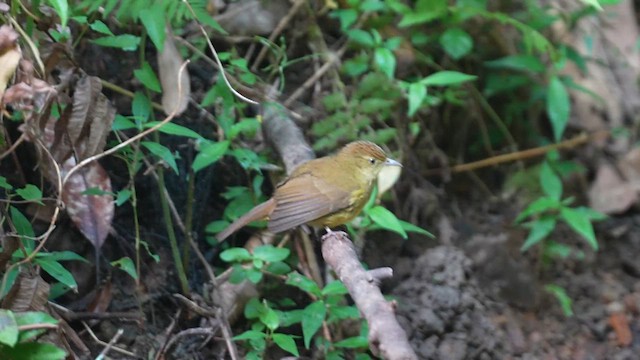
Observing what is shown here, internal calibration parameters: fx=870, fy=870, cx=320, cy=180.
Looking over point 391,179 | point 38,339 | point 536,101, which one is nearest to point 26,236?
point 38,339

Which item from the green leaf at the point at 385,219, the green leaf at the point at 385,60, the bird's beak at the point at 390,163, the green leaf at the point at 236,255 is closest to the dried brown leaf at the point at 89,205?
the green leaf at the point at 236,255

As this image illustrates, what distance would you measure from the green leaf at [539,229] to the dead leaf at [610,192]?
2.09 feet

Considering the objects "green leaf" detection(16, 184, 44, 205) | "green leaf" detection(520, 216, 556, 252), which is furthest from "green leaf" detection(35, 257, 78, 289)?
"green leaf" detection(520, 216, 556, 252)

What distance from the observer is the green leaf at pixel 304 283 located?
10.2 feet

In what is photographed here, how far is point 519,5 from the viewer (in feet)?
15.8

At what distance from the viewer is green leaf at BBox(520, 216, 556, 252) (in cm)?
418

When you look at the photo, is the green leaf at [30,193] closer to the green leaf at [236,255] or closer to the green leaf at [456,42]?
the green leaf at [236,255]

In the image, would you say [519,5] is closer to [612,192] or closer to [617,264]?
[612,192]

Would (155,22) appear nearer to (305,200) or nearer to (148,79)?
(148,79)

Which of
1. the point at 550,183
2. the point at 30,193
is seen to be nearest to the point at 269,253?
the point at 30,193

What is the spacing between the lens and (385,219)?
3.38 metres

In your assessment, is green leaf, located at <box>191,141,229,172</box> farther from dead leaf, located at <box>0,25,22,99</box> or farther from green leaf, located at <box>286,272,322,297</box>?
dead leaf, located at <box>0,25,22,99</box>

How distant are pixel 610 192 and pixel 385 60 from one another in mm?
1731

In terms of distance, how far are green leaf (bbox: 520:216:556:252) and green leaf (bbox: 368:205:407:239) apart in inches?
42.1
